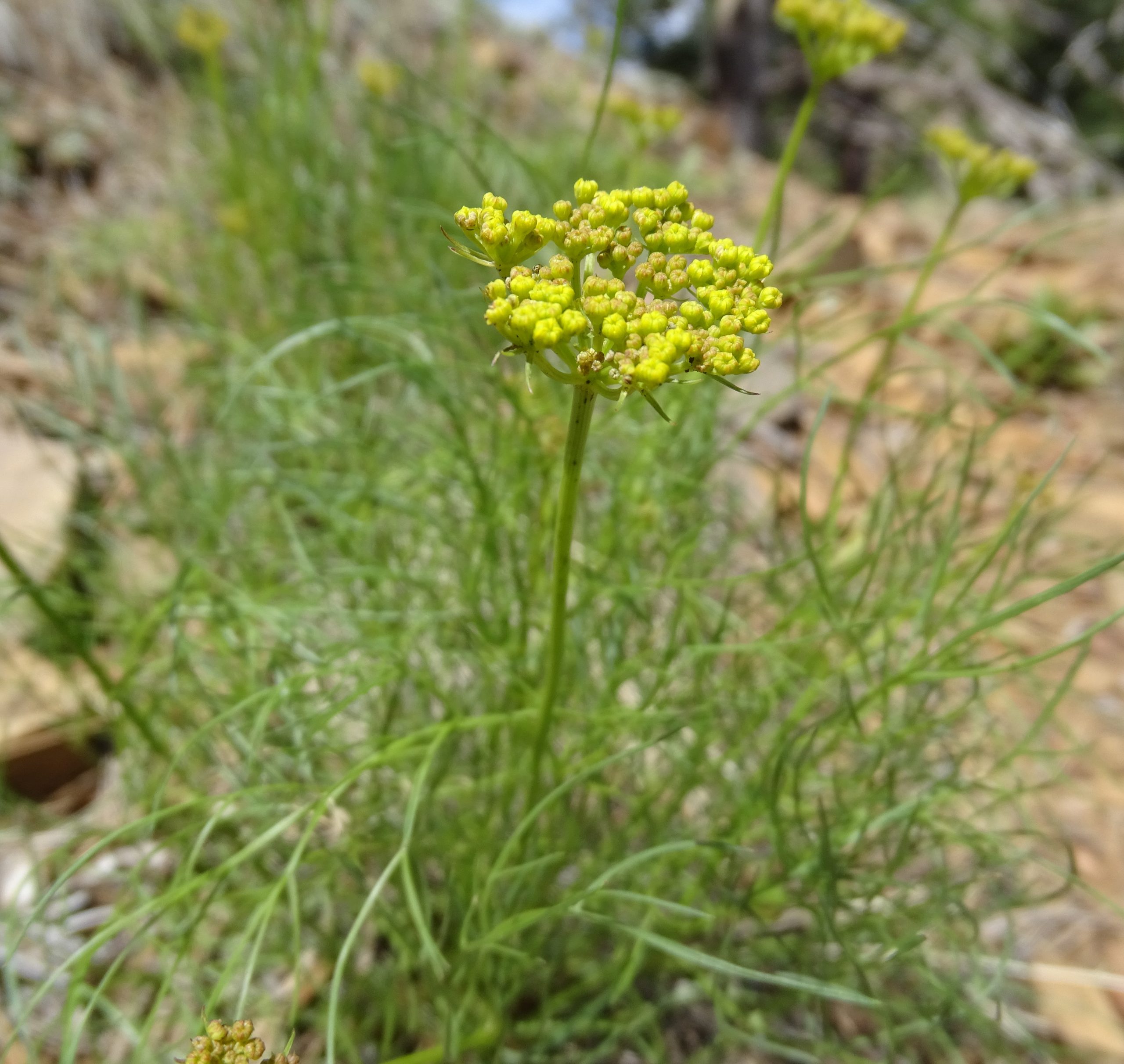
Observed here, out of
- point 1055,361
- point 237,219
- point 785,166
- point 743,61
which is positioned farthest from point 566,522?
point 743,61

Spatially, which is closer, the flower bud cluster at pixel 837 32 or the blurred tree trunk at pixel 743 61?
the flower bud cluster at pixel 837 32

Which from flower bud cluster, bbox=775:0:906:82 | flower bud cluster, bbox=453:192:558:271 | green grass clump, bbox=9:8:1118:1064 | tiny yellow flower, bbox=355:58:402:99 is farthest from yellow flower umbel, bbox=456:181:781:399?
tiny yellow flower, bbox=355:58:402:99

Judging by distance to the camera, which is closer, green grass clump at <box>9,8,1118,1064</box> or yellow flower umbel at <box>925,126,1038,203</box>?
green grass clump at <box>9,8,1118,1064</box>

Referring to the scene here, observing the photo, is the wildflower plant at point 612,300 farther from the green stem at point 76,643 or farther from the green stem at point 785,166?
the green stem at point 76,643

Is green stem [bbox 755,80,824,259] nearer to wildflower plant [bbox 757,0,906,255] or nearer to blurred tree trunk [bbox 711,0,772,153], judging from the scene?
wildflower plant [bbox 757,0,906,255]

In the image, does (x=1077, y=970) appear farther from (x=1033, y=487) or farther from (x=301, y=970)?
(x=301, y=970)

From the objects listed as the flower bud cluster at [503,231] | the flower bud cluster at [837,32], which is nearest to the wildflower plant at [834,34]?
the flower bud cluster at [837,32]
